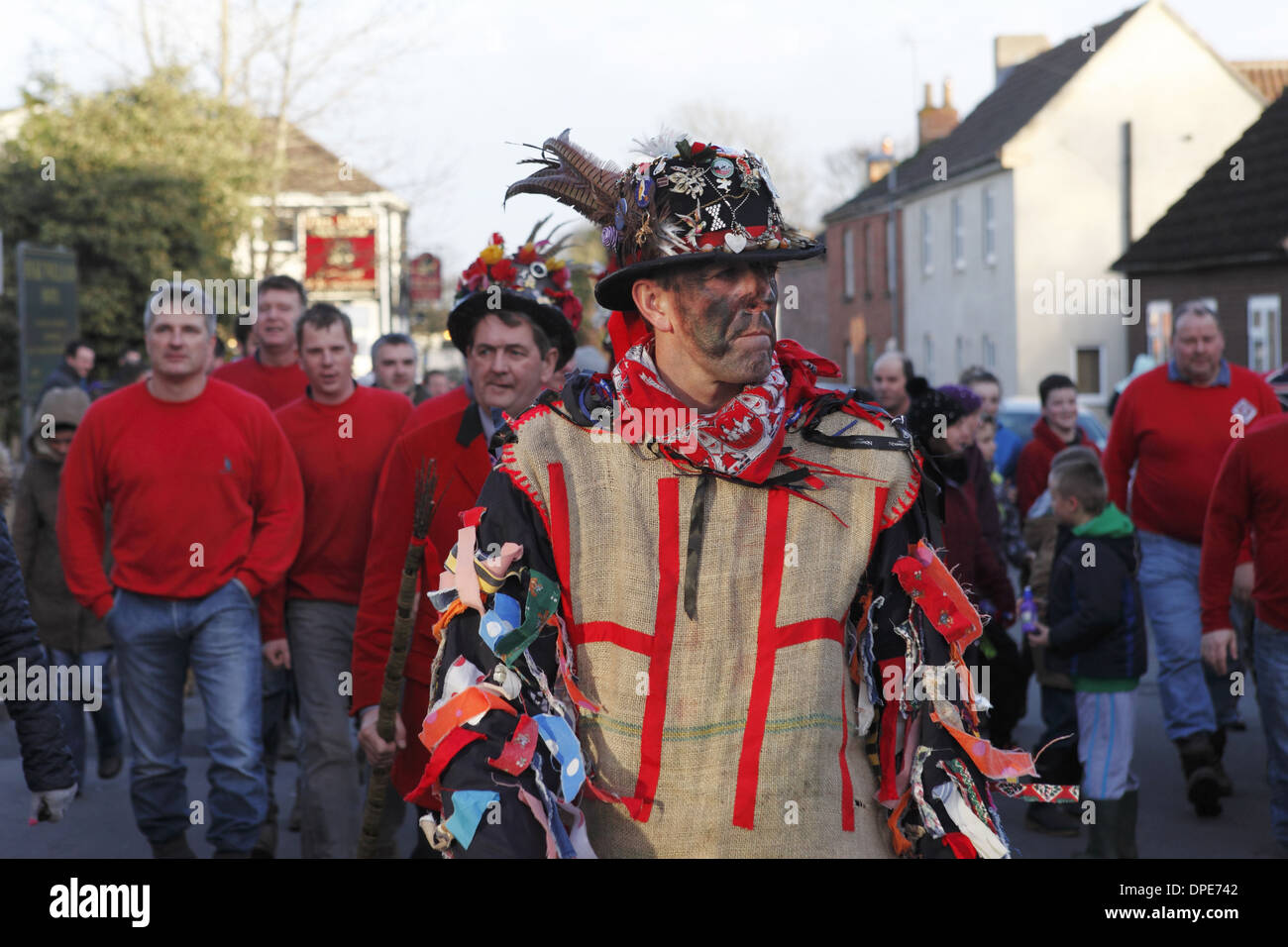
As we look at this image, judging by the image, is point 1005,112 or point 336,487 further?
point 1005,112

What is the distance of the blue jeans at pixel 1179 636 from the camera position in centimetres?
798

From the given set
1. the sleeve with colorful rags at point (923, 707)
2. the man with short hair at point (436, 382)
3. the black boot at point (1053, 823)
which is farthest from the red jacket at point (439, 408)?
the man with short hair at point (436, 382)

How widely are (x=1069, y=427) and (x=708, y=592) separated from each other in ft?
28.0

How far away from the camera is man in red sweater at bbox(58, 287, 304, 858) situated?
20.8ft

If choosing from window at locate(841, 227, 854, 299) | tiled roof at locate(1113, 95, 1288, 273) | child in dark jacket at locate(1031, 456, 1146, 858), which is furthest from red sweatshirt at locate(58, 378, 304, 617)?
window at locate(841, 227, 854, 299)

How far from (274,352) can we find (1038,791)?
6438 mm

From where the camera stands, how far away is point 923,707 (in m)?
2.72

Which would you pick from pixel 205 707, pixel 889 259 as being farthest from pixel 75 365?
pixel 889 259

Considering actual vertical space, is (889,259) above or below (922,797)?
above

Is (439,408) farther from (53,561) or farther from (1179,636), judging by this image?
(1179,636)

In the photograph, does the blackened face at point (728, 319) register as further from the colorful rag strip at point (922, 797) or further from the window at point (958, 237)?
the window at point (958, 237)

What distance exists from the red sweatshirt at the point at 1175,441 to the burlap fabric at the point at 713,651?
19.6ft

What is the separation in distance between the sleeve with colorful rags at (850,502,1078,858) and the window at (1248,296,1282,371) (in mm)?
22366

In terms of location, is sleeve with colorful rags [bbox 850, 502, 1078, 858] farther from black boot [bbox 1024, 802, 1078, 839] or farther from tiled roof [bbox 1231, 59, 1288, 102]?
tiled roof [bbox 1231, 59, 1288, 102]
